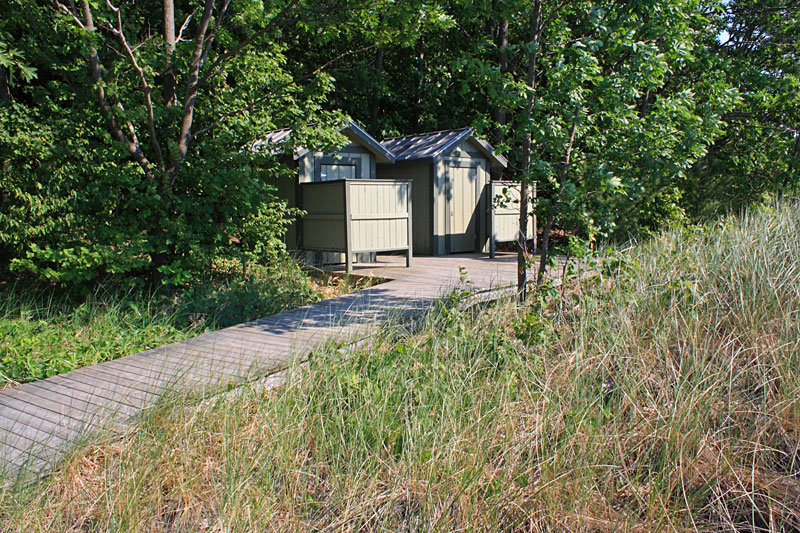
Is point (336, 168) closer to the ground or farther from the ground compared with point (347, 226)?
farther from the ground

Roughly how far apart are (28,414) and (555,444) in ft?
11.4

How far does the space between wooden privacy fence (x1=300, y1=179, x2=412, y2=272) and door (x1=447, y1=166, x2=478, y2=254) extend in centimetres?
258

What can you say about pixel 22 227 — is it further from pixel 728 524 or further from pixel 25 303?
pixel 728 524

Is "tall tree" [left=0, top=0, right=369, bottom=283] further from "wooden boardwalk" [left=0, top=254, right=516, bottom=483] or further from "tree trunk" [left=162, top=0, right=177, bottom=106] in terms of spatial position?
"wooden boardwalk" [left=0, top=254, right=516, bottom=483]

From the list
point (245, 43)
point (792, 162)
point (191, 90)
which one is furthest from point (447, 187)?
point (792, 162)

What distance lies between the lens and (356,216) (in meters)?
10.6

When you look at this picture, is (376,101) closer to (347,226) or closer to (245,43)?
(347,226)

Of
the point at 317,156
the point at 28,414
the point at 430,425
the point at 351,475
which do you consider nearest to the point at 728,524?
the point at 430,425

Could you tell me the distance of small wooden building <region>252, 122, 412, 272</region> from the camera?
10602mm

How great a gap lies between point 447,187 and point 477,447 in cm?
1051

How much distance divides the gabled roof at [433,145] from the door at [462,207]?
1.79 feet

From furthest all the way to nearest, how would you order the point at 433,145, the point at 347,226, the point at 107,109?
the point at 433,145 < the point at 347,226 < the point at 107,109

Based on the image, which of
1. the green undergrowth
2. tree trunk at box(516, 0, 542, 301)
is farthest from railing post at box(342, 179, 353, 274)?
tree trunk at box(516, 0, 542, 301)

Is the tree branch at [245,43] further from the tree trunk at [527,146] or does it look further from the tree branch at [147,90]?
the tree trunk at [527,146]
